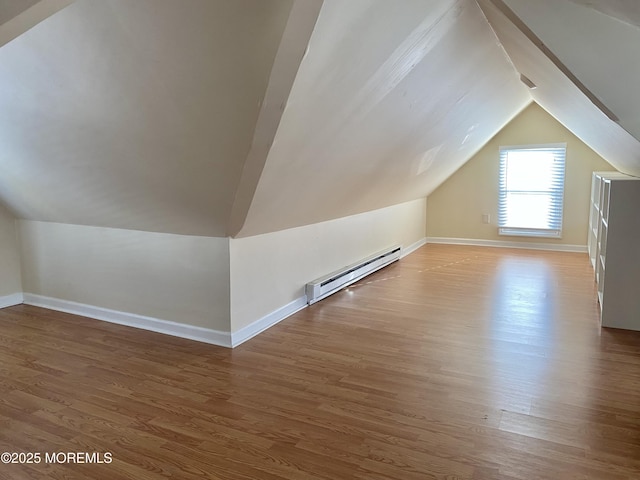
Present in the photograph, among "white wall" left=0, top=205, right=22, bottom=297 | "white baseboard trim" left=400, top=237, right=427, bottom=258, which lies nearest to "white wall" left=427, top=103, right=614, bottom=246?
"white baseboard trim" left=400, top=237, right=427, bottom=258

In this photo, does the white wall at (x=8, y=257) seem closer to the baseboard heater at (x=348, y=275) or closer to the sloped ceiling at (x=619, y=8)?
the baseboard heater at (x=348, y=275)

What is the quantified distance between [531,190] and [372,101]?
496 cm

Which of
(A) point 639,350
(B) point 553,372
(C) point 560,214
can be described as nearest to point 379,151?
(B) point 553,372

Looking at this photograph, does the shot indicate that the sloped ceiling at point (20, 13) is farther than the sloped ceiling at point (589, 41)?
No

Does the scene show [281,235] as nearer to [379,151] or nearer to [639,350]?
[379,151]

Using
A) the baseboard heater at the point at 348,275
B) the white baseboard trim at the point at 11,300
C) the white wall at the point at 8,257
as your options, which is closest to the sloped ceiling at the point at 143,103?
the white wall at the point at 8,257

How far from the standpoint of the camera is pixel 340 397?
2371 mm

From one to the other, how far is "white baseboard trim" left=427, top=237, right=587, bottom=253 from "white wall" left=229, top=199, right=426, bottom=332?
7.26 feet

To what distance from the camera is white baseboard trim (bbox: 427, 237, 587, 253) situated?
21.5 ft

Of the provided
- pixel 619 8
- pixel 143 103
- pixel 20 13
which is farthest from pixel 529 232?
pixel 20 13

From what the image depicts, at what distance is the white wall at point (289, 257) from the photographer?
315cm

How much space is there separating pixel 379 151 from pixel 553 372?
6.57 feet

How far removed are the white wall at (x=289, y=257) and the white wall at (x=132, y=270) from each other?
137 millimetres

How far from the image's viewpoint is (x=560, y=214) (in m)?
6.58
